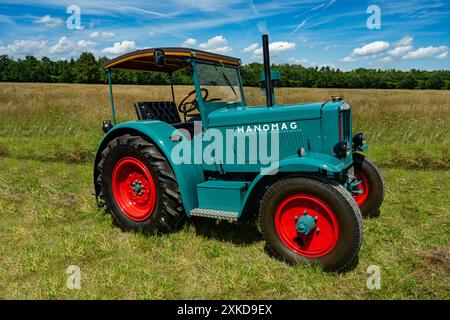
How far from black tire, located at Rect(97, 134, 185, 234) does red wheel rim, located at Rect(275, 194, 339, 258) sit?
4.18 feet

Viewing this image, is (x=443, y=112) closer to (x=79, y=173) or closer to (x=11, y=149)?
(x=79, y=173)

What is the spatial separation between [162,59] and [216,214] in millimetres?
1774

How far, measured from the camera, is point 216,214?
13.0 ft

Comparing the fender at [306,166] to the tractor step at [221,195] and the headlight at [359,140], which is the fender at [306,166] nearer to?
the tractor step at [221,195]

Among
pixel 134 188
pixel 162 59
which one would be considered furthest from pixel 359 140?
pixel 134 188

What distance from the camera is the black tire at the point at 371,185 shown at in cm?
477

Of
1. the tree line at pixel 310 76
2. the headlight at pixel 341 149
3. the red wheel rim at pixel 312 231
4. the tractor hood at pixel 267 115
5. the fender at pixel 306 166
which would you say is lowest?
the red wheel rim at pixel 312 231

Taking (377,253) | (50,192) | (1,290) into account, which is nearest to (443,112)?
(377,253)

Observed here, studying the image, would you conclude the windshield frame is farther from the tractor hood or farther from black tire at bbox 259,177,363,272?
black tire at bbox 259,177,363,272

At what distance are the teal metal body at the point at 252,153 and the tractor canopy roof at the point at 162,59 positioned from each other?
0.15m

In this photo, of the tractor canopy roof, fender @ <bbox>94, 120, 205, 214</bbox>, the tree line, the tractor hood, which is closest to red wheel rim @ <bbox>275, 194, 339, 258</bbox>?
the tractor hood

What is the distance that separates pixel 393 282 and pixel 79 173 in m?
6.36

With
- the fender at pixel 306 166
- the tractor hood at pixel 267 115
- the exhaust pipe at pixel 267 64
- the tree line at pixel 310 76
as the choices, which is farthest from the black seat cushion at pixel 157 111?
the tree line at pixel 310 76
